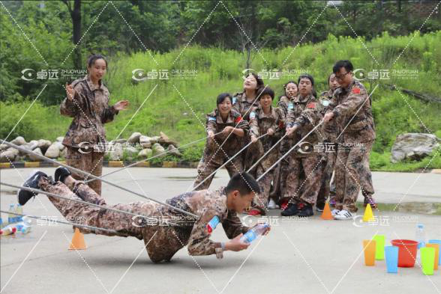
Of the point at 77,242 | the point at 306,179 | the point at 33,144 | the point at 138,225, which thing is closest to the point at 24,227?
the point at 77,242

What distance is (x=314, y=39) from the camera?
912 inches

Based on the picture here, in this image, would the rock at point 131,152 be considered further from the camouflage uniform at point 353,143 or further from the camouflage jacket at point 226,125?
the camouflage uniform at point 353,143

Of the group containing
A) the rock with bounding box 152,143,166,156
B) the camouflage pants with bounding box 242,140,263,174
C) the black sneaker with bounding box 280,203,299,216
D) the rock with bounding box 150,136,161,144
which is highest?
the camouflage pants with bounding box 242,140,263,174

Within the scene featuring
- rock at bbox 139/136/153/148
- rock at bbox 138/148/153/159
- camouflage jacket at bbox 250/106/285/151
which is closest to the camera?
camouflage jacket at bbox 250/106/285/151

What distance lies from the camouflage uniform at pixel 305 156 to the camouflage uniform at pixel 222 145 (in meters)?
0.66

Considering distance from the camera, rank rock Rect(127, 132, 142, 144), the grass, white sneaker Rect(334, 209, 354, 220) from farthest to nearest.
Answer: rock Rect(127, 132, 142, 144) < the grass < white sneaker Rect(334, 209, 354, 220)

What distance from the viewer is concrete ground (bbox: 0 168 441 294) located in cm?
532

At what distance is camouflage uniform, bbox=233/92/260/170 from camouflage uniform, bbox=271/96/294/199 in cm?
41

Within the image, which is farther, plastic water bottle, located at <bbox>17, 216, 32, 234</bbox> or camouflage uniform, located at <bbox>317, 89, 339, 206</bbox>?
camouflage uniform, located at <bbox>317, 89, 339, 206</bbox>

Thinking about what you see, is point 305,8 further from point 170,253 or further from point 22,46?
point 170,253

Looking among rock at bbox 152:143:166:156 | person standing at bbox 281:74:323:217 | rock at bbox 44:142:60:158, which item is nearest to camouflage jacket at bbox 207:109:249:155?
person standing at bbox 281:74:323:217

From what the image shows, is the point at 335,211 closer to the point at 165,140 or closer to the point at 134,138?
the point at 165,140

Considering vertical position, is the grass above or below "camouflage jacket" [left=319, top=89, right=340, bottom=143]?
below

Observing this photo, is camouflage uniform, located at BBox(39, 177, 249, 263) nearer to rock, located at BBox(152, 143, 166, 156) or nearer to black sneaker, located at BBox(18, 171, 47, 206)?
black sneaker, located at BBox(18, 171, 47, 206)
